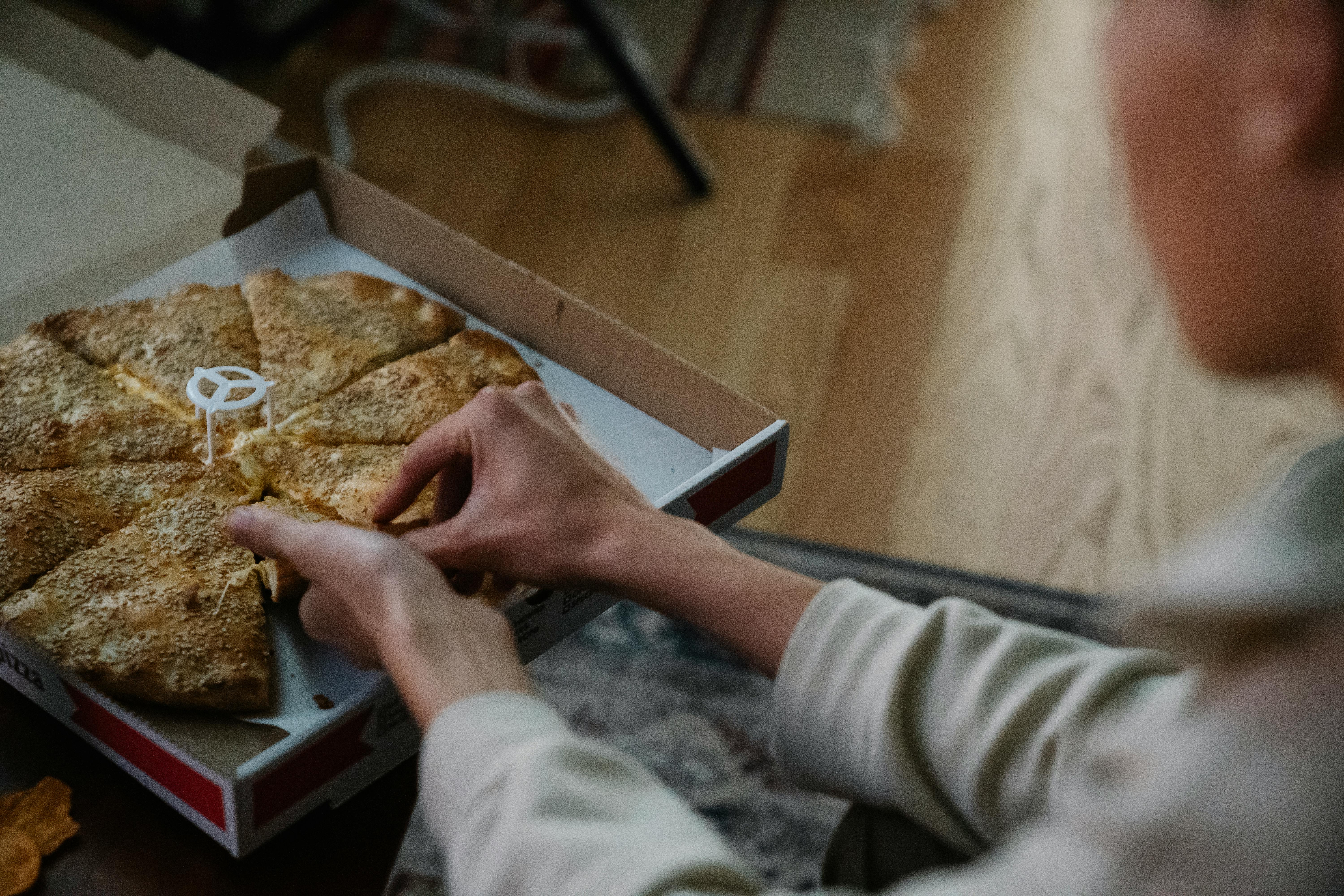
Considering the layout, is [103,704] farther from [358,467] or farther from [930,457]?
[930,457]

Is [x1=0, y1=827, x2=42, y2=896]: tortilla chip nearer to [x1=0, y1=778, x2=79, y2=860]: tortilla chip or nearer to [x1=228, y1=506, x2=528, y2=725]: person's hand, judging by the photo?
[x1=0, y1=778, x2=79, y2=860]: tortilla chip

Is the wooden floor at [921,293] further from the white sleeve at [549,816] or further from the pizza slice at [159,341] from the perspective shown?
the white sleeve at [549,816]

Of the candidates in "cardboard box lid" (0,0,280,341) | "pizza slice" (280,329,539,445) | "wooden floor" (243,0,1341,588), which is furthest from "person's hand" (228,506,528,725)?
"wooden floor" (243,0,1341,588)

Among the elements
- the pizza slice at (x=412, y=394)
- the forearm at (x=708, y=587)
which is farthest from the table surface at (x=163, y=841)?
the pizza slice at (x=412, y=394)

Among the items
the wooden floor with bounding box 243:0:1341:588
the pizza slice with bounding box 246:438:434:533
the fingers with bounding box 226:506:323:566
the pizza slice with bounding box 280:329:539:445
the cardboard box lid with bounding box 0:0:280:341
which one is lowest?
the wooden floor with bounding box 243:0:1341:588

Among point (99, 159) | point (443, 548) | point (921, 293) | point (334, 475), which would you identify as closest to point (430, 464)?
point (443, 548)

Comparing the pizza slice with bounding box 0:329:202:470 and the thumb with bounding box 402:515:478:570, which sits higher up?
the thumb with bounding box 402:515:478:570

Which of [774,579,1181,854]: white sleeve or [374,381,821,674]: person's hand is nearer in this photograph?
[774,579,1181,854]: white sleeve
